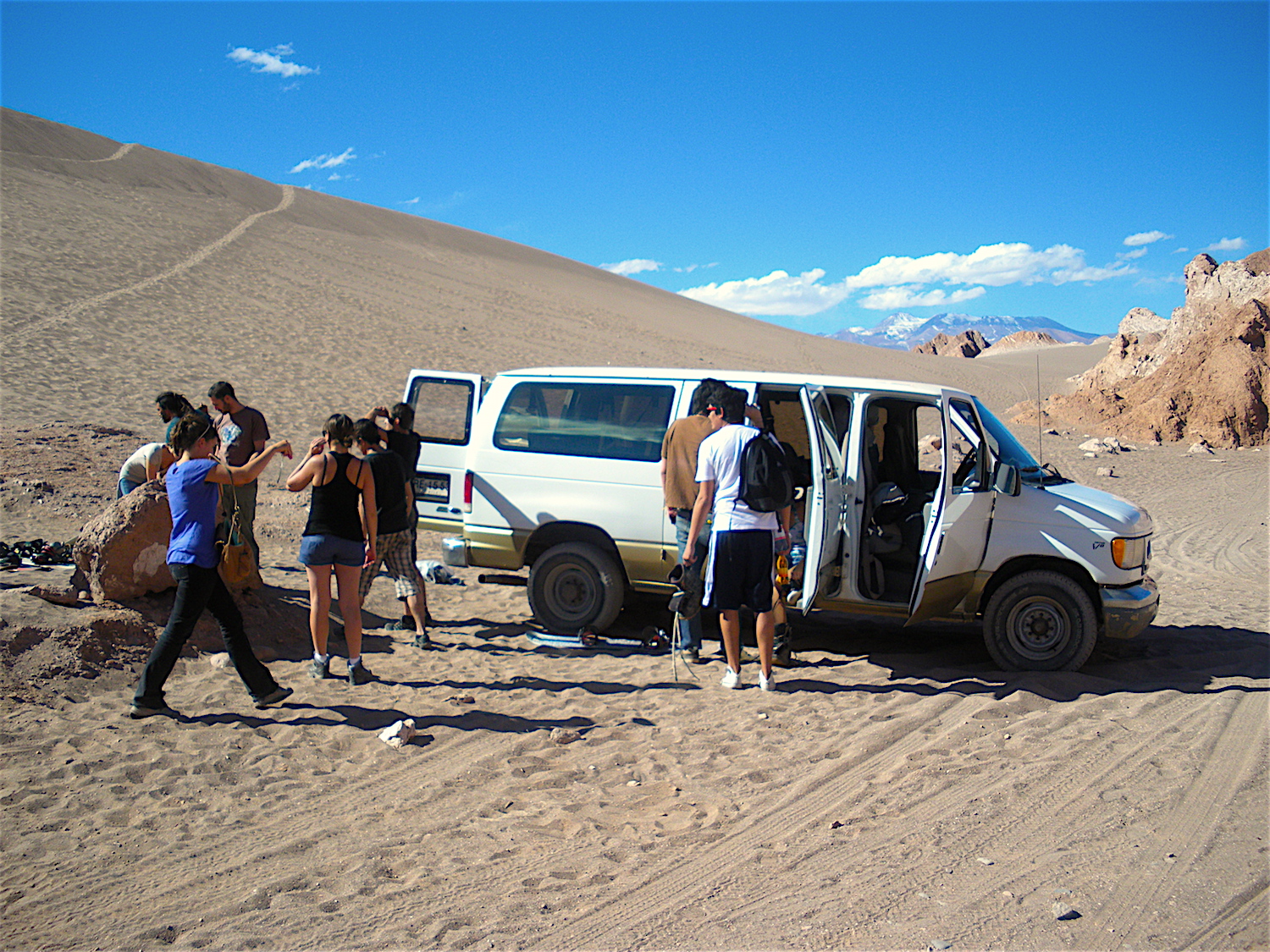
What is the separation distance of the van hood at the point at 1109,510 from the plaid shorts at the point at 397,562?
489cm

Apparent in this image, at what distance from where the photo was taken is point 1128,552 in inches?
236

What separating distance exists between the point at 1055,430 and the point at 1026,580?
21164 mm

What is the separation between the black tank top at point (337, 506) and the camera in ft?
18.5

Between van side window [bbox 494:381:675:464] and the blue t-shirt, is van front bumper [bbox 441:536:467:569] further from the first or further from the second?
the blue t-shirt

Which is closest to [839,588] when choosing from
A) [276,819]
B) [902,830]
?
[902,830]

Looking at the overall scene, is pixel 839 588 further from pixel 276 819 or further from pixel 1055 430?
pixel 1055 430

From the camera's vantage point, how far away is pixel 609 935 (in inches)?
127

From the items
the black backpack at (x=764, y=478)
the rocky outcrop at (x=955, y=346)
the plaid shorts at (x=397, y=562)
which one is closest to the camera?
the black backpack at (x=764, y=478)

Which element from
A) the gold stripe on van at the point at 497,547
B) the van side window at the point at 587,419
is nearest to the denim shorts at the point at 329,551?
the gold stripe on van at the point at 497,547

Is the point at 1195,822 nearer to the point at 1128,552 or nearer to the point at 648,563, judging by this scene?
the point at 1128,552

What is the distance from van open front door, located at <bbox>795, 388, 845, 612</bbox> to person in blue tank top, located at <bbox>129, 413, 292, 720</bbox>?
349 centimetres

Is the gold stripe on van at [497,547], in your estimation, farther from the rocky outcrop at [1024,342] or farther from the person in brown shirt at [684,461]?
the rocky outcrop at [1024,342]

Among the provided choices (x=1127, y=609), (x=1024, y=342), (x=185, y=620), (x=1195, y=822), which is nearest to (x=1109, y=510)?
(x=1127, y=609)

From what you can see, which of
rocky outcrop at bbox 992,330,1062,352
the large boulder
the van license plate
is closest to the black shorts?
the van license plate
